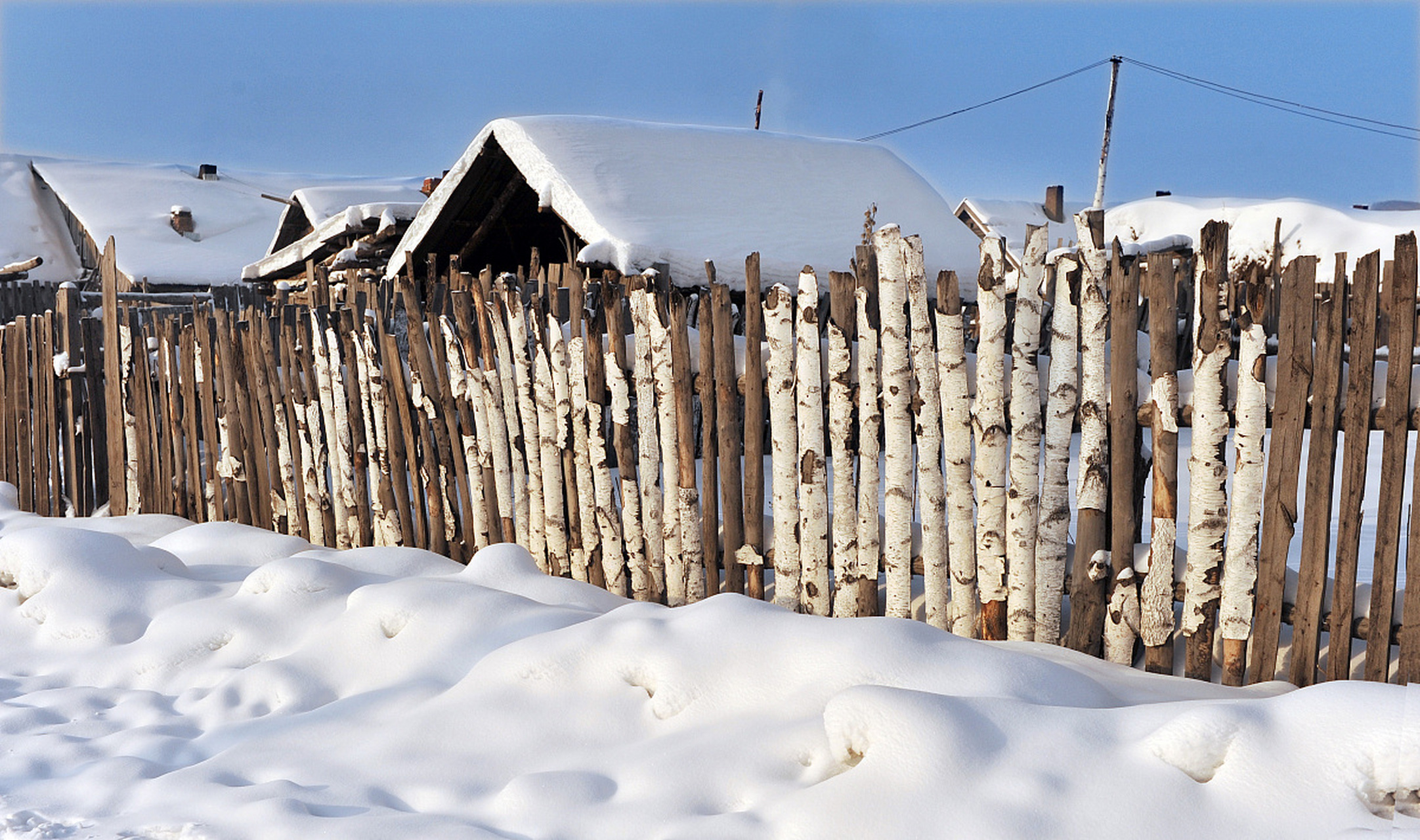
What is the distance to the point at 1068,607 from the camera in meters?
3.38

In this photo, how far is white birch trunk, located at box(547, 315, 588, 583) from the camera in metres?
4.05

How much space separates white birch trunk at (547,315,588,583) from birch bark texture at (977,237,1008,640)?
1.70 meters

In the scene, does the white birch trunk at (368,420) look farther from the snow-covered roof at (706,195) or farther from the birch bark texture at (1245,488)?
the birch bark texture at (1245,488)

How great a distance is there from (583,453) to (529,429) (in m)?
0.32

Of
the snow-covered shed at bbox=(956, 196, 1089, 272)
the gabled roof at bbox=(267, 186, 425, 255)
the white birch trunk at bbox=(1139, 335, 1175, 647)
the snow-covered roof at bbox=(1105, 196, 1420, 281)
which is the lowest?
the white birch trunk at bbox=(1139, 335, 1175, 647)

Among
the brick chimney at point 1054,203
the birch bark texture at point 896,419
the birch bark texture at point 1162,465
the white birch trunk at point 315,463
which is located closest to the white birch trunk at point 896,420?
the birch bark texture at point 896,419

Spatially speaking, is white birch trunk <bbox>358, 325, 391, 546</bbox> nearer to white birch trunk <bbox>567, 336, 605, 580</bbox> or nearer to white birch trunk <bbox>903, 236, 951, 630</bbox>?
white birch trunk <bbox>567, 336, 605, 580</bbox>

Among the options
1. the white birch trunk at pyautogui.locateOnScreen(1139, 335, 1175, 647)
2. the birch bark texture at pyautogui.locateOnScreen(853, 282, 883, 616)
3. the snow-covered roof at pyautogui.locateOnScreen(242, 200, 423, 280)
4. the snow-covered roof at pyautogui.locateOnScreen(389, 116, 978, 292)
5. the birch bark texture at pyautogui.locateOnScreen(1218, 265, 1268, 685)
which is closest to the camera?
the birch bark texture at pyautogui.locateOnScreen(1218, 265, 1268, 685)

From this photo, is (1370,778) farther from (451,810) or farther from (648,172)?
(648,172)

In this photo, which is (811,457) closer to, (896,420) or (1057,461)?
(896,420)

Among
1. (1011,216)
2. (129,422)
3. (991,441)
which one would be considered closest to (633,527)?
(991,441)

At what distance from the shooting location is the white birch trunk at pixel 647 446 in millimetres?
3809

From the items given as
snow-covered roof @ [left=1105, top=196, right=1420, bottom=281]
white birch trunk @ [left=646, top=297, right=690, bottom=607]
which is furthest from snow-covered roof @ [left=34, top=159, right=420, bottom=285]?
snow-covered roof @ [left=1105, top=196, right=1420, bottom=281]

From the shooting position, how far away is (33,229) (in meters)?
25.6
